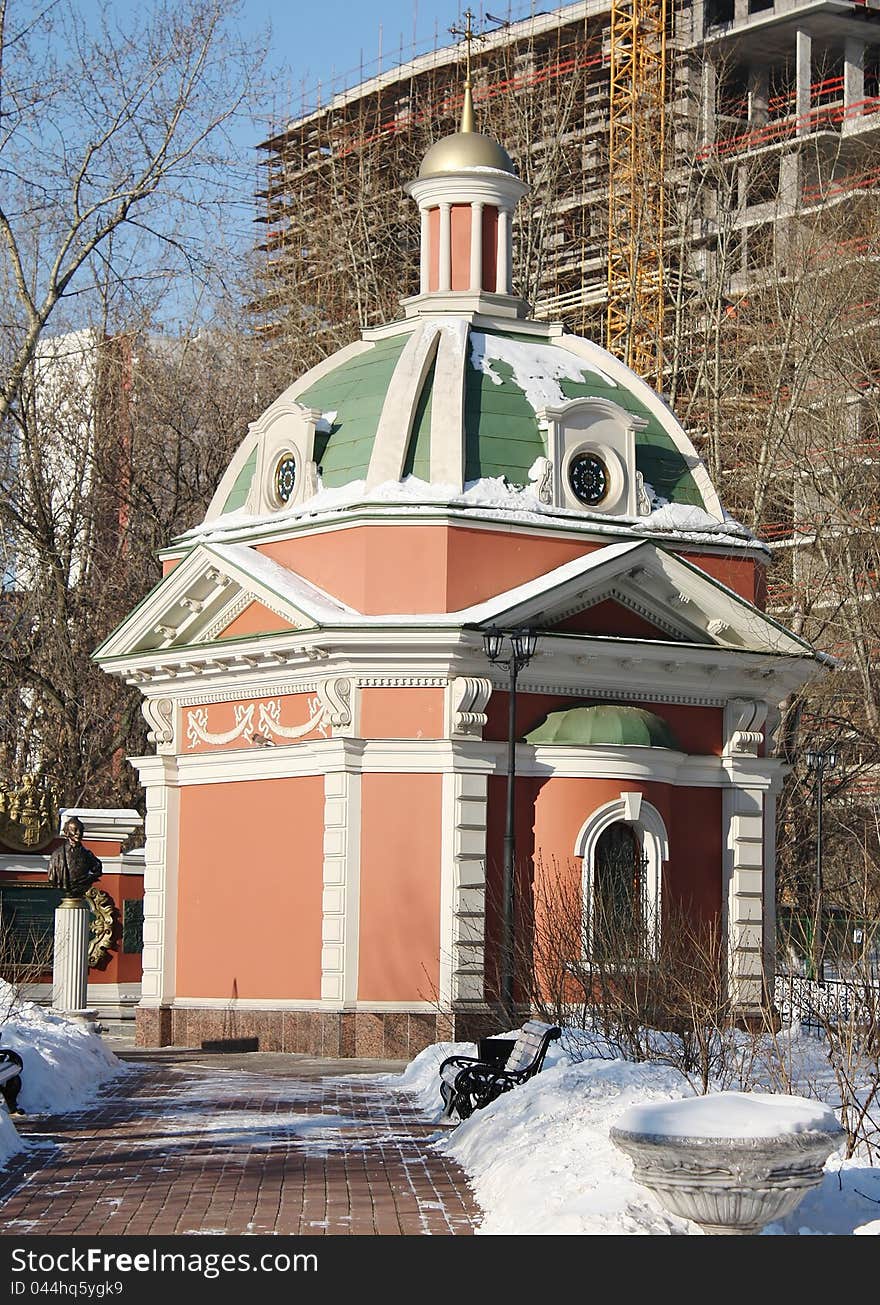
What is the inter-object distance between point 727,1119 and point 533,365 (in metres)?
18.7

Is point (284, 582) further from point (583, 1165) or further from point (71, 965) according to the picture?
point (583, 1165)

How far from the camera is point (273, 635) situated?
25.6 m

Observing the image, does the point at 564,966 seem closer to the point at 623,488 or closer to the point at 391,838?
the point at 391,838

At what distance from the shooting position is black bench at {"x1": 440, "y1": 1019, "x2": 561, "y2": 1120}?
16.2 m

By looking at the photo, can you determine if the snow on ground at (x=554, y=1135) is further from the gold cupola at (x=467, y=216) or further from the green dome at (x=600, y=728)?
the gold cupola at (x=467, y=216)

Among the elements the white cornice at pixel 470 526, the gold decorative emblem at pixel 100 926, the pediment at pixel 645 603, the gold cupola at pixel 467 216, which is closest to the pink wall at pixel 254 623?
the white cornice at pixel 470 526

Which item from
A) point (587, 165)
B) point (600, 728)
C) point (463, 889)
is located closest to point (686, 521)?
point (600, 728)

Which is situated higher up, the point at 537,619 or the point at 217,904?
the point at 537,619

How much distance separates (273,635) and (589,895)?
192 inches

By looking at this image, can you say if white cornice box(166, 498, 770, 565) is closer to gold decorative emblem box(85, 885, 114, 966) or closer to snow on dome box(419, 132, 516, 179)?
snow on dome box(419, 132, 516, 179)

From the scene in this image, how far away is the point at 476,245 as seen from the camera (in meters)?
30.1

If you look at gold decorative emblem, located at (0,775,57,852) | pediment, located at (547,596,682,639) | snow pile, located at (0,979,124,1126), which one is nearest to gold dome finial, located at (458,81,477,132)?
pediment, located at (547,596,682,639)

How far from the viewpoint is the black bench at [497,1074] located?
16188 mm

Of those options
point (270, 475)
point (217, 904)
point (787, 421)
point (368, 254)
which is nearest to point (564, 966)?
point (217, 904)
